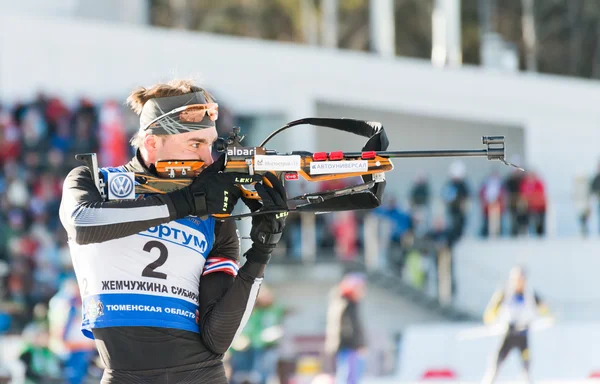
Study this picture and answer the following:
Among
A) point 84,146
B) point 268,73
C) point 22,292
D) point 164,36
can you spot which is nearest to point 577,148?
point 268,73

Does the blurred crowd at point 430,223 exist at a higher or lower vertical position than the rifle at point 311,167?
lower

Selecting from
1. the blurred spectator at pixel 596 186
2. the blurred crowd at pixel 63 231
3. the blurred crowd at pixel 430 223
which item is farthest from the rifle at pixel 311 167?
the blurred spectator at pixel 596 186

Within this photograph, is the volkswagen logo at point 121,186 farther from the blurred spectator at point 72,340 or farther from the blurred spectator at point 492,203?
the blurred spectator at point 492,203

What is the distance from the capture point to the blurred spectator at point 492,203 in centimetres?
1933

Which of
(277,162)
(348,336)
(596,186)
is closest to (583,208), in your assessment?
(596,186)

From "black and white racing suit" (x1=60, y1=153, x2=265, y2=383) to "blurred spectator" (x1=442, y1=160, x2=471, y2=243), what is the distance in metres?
15.7

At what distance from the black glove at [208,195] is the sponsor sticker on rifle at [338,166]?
0.31 m

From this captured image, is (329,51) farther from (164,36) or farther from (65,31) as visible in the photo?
(65,31)

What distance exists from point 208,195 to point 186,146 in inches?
12.2

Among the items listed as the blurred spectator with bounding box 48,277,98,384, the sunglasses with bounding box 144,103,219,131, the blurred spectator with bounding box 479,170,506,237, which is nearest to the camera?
the sunglasses with bounding box 144,103,219,131

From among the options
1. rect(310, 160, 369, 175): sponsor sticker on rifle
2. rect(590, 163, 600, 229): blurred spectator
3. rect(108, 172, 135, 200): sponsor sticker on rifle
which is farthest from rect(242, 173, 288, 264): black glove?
rect(590, 163, 600, 229): blurred spectator

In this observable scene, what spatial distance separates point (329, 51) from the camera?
2211cm

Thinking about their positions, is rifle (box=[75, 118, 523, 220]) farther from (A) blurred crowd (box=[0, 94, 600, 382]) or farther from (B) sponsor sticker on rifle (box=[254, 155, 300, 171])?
(A) blurred crowd (box=[0, 94, 600, 382])

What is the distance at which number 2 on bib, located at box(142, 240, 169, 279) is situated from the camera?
141 inches
